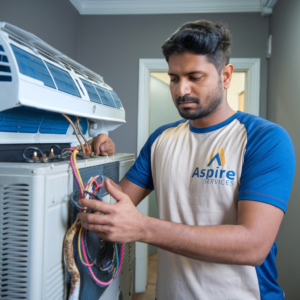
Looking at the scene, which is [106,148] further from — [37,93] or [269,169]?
[269,169]

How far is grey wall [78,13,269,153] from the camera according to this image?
2.41m

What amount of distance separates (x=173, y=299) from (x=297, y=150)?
1.23 m

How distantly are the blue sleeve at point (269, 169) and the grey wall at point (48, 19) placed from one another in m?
1.47

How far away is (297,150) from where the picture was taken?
1.64m

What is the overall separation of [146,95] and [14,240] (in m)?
2.03

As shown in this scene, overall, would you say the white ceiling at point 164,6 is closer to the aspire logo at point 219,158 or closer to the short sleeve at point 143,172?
the short sleeve at point 143,172

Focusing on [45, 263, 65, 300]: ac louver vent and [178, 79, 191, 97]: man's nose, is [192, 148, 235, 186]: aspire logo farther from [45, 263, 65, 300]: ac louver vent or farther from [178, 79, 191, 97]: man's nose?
[45, 263, 65, 300]: ac louver vent

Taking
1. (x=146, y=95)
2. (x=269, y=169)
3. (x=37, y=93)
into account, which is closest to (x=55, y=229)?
(x=37, y=93)

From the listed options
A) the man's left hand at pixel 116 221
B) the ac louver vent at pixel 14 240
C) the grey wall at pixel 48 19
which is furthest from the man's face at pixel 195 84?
the grey wall at pixel 48 19

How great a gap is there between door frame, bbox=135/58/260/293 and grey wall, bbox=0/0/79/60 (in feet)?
2.18

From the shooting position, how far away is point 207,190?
0.85m

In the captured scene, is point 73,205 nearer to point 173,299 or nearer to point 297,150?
point 173,299

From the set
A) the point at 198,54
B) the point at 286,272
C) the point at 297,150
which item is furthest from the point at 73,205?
the point at 286,272

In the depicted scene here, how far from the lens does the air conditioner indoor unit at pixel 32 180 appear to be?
57 cm
